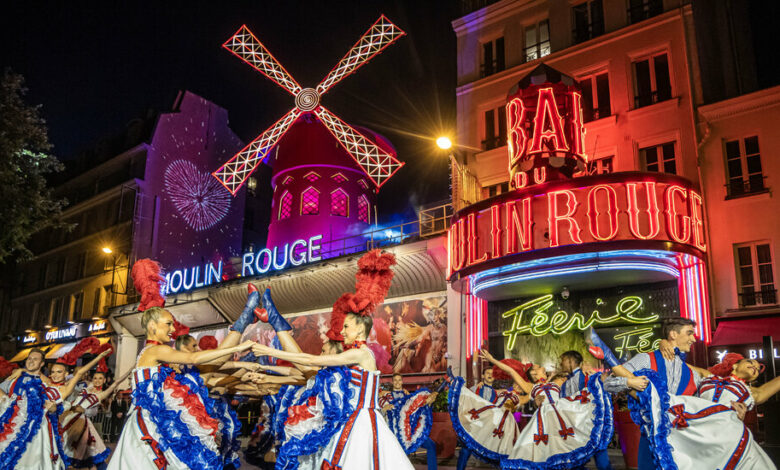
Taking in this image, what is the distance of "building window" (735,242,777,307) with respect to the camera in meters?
13.5

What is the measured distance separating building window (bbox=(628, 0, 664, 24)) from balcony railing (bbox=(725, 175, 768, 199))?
Answer: 4761mm

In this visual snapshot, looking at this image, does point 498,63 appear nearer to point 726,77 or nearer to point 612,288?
point 726,77

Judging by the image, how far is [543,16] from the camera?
18312mm

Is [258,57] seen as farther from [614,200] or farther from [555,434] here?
[555,434]

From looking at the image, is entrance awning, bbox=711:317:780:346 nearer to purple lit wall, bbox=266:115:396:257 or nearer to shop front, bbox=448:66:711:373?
shop front, bbox=448:66:711:373

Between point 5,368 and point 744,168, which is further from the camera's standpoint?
point 744,168

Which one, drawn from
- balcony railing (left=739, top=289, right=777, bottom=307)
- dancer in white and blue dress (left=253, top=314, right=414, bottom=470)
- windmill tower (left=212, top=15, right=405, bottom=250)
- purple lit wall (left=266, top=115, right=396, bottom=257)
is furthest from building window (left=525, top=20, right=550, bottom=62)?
dancer in white and blue dress (left=253, top=314, right=414, bottom=470)

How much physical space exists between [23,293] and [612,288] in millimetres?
36131

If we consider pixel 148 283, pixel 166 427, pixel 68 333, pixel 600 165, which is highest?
pixel 600 165

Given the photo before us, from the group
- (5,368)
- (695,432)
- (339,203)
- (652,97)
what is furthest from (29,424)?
(339,203)

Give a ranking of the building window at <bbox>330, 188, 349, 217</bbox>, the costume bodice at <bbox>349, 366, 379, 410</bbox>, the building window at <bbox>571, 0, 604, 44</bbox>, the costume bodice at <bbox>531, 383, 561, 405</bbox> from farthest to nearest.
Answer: the building window at <bbox>330, 188, 349, 217</bbox>
the building window at <bbox>571, 0, 604, 44</bbox>
the costume bodice at <bbox>531, 383, 561, 405</bbox>
the costume bodice at <bbox>349, 366, 379, 410</bbox>

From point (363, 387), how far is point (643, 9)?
48.7 ft

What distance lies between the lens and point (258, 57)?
2741 centimetres

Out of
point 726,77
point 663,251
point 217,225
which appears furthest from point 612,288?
point 217,225
